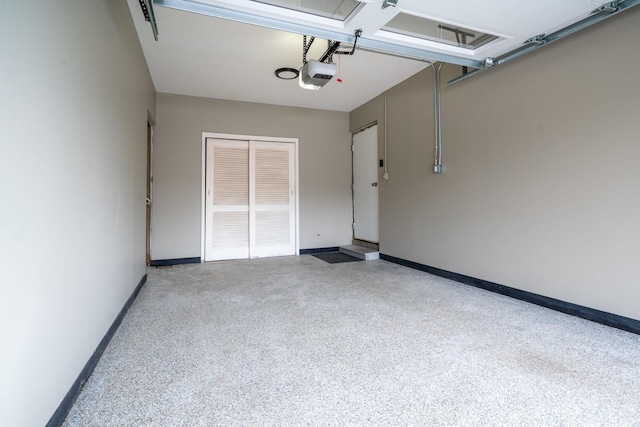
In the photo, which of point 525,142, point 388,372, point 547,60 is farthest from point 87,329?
point 547,60

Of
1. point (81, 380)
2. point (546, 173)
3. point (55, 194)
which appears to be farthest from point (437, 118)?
point (81, 380)

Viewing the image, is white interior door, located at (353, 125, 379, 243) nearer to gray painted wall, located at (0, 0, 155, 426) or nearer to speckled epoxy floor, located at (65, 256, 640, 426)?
speckled epoxy floor, located at (65, 256, 640, 426)

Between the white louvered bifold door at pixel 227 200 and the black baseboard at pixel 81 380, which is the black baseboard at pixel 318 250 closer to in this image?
the white louvered bifold door at pixel 227 200

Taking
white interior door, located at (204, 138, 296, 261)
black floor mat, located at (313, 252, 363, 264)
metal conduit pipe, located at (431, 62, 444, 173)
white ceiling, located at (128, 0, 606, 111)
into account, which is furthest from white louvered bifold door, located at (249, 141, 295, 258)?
metal conduit pipe, located at (431, 62, 444, 173)

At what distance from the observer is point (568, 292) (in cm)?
262

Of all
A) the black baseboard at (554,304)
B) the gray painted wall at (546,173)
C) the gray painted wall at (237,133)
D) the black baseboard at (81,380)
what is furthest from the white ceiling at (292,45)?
the black baseboard at (81,380)

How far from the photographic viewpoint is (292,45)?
331cm

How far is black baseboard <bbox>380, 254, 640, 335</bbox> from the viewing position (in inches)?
89.5

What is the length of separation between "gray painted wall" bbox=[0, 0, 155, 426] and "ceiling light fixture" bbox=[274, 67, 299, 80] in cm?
192

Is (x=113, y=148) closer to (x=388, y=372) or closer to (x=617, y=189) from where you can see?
(x=388, y=372)

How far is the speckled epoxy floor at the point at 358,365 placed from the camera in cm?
137

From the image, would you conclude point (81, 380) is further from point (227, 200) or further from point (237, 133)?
point (237, 133)

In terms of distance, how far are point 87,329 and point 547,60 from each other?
3.95 meters

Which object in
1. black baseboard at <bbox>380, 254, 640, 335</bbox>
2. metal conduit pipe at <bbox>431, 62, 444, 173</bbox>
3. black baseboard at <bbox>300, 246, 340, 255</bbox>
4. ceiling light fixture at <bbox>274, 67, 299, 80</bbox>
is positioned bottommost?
black baseboard at <bbox>380, 254, 640, 335</bbox>
